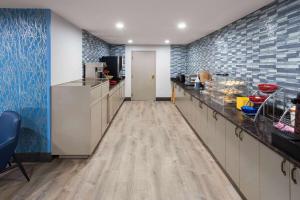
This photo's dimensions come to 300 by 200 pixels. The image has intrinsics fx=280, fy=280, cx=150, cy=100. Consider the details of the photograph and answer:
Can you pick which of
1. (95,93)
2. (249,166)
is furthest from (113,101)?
(249,166)

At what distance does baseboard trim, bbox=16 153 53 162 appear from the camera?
412cm

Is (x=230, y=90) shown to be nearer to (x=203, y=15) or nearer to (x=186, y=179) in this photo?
(x=203, y=15)

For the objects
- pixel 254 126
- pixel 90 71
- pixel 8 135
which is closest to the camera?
pixel 254 126

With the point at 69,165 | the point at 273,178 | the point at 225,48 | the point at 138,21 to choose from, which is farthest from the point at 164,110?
the point at 273,178

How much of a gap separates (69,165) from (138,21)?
2757mm

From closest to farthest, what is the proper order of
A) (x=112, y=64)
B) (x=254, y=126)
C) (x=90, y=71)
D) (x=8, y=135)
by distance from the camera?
(x=254, y=126), (x=8, y=135), (x=90, y=71), (x=112, y=64)

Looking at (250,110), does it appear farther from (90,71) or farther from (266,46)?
(90,71)

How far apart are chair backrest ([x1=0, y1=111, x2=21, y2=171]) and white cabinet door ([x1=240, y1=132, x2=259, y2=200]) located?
2.49m

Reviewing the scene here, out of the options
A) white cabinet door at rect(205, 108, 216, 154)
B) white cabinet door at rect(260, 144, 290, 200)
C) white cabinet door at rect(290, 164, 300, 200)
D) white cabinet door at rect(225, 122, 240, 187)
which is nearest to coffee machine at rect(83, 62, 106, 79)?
white cabinet door at rect(205, 108, 216, 154)

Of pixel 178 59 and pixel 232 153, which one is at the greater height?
pixel 178 59

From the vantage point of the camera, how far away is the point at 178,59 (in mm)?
10938

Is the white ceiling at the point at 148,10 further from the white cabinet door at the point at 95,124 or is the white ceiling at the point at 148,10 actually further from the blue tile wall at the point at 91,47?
the white cabinet door at the point at 95,124

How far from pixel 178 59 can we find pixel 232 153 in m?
8.05

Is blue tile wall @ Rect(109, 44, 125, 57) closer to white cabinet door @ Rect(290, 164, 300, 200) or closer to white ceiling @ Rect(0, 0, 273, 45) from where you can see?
white ceiling @ Rect(0, 0, 273, 45)
